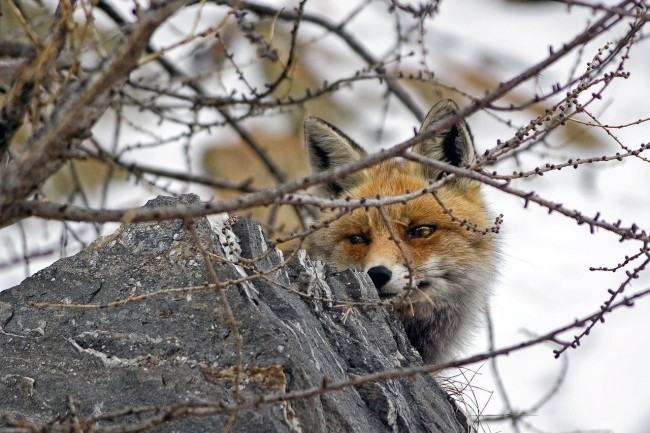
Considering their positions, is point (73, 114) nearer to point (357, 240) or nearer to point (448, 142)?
point (357, 240)

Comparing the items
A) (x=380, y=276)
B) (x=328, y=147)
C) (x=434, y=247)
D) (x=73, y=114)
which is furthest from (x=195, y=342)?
(x=328, y=147)

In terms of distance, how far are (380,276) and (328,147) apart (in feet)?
5.56

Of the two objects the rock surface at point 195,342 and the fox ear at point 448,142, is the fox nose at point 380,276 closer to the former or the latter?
the rock surface at point 195,342

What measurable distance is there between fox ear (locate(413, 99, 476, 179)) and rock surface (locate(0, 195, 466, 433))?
5.71ft

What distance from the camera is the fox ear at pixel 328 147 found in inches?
257

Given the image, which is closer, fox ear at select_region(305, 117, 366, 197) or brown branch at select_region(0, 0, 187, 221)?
brown branch at select_region(0, 0, 187, 221)

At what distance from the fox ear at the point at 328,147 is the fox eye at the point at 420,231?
2.67ft

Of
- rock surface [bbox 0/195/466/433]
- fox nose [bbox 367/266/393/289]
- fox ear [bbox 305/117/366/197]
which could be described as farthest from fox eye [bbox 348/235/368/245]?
rock surface [bbox 0/195/466/433]

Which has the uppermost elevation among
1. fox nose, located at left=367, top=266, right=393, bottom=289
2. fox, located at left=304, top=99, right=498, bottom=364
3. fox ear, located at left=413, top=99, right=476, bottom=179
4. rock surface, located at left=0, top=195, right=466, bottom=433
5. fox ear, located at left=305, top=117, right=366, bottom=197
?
fox ear, located at left=305, top=117, right=366, bottom=197

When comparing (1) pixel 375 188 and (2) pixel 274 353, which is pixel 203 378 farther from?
(1) pixel 375 188

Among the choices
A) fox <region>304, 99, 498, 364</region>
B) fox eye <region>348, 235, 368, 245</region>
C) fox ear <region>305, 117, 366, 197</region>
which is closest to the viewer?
fox <region>304, 99, 498, 364</region>

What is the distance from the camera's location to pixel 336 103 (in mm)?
17250

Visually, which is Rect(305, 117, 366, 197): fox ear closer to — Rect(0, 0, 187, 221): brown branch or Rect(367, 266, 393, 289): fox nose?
Rect(367, 266, 393, 289): fox nose

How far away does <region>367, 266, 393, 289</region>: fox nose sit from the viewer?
5141 millimetres
